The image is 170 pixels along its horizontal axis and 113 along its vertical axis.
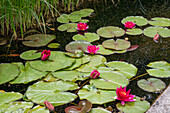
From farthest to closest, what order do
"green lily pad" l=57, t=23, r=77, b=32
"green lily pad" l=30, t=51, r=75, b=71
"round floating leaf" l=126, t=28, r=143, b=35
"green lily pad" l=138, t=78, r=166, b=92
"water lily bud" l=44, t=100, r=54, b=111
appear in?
1. "green lily pad" l=57, t=23, r=77, b=32
2. "round floating leaf" l=126, t=28, r=143, b=35
3. "green lily pad" l=30, t=51, r=75, b=71
4. "green lily pad" l=138, t=78, r=166, b=92
5. "water lily bud" l=44, t=100, r=54, b=111

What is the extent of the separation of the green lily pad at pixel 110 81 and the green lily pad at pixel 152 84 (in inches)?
5.0

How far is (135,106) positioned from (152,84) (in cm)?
32

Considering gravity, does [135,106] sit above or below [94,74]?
below

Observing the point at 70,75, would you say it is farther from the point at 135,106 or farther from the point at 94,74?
the point at 135,106

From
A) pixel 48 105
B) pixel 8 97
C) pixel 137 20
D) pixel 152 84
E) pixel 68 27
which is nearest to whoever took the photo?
pixel 48 105

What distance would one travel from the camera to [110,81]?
166 cm

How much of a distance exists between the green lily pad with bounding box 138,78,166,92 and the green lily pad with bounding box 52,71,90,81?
46 centimetres

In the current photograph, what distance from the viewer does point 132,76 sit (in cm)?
173

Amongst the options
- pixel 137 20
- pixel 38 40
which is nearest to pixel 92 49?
pixel 38 40

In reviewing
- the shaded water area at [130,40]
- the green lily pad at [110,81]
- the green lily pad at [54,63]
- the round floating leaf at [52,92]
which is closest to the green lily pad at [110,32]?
the shaded water area at [130,40]

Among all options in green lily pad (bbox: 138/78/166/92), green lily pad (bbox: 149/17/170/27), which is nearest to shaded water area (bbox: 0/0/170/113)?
green lily pad (bbox: 138/78/166/92)

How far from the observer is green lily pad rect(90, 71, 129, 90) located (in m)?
1.61

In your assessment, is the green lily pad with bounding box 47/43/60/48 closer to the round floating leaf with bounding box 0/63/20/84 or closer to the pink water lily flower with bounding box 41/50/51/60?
the pink water lily flower with bounding box 41/50/51/60

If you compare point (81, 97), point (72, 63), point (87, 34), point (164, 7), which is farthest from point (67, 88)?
point (164, 7)
